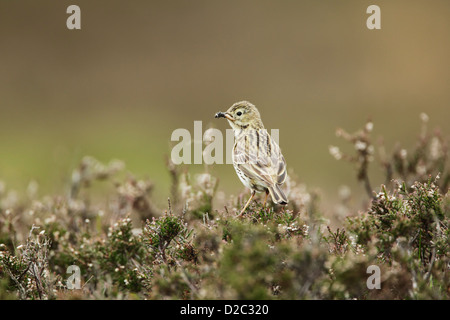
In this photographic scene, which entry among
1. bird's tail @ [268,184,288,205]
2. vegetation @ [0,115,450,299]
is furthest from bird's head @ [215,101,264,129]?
bird's tail @ [268,184,288,205]

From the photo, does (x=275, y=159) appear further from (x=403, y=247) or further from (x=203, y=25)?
(x=203, y=25)

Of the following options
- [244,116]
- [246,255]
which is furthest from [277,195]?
[246,255]

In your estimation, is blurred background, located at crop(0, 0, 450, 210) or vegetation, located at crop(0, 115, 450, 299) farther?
blurred background, located at crop(0, 0, 450, 210)

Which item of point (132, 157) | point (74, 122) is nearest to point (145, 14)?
point (74, 122)

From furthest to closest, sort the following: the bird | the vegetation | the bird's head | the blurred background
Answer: the blurred background
the bird's head
the bird
the vegetation

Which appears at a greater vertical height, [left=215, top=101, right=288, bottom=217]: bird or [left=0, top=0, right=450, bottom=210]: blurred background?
→ [left=0, top=0, right=450, bottom=210]: blurred background

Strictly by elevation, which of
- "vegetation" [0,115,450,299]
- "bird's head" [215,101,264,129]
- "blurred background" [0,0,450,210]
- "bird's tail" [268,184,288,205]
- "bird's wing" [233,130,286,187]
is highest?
"blurred background" [0,0,450,210]

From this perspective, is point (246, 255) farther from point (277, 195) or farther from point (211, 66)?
point (211, 66)

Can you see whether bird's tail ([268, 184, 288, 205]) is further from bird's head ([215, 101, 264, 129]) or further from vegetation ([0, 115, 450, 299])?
bird's head ([215, 101, 264, 129])

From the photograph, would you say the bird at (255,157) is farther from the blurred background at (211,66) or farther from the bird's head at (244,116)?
the blurred background at (211,66)
